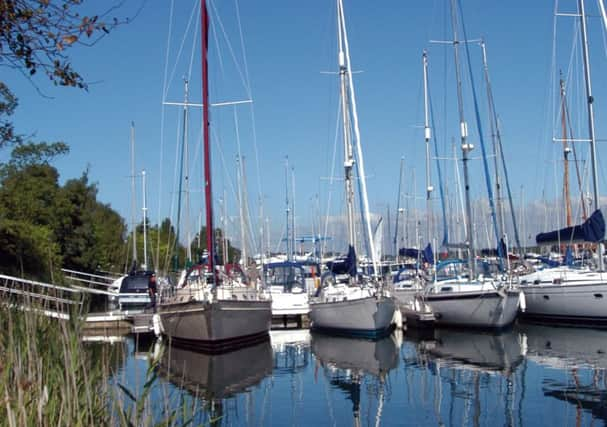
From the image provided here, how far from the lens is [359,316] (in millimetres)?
29375

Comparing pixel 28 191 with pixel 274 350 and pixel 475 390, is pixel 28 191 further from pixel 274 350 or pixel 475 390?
pixel 475 390

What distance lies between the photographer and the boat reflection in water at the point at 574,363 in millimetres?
15703

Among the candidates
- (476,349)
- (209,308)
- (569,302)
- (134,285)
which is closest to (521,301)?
(569,302)

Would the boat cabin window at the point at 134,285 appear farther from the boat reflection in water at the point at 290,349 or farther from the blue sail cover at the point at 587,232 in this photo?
the blue sail cover at the point at 587,232

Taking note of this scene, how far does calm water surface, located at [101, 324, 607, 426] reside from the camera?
15.2m

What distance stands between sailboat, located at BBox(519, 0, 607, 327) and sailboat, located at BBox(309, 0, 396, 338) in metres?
7.10

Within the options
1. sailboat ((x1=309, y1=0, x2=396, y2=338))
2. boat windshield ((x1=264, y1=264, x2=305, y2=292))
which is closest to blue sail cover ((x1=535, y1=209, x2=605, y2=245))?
sailboat ((x1=309, y1=0, x2=396, y2=338))

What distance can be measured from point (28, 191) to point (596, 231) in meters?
37.3

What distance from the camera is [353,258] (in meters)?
30.2

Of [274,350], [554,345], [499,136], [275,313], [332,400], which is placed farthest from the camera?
[499,136]

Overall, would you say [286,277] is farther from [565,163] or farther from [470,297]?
[565,163]

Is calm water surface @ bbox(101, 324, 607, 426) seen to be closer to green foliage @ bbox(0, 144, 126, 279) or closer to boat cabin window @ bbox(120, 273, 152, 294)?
boat cabin window @ bbox(120, 273, 152, 294)

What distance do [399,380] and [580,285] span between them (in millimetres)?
13352

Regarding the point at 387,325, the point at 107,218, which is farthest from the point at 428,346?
the point at 107,218
